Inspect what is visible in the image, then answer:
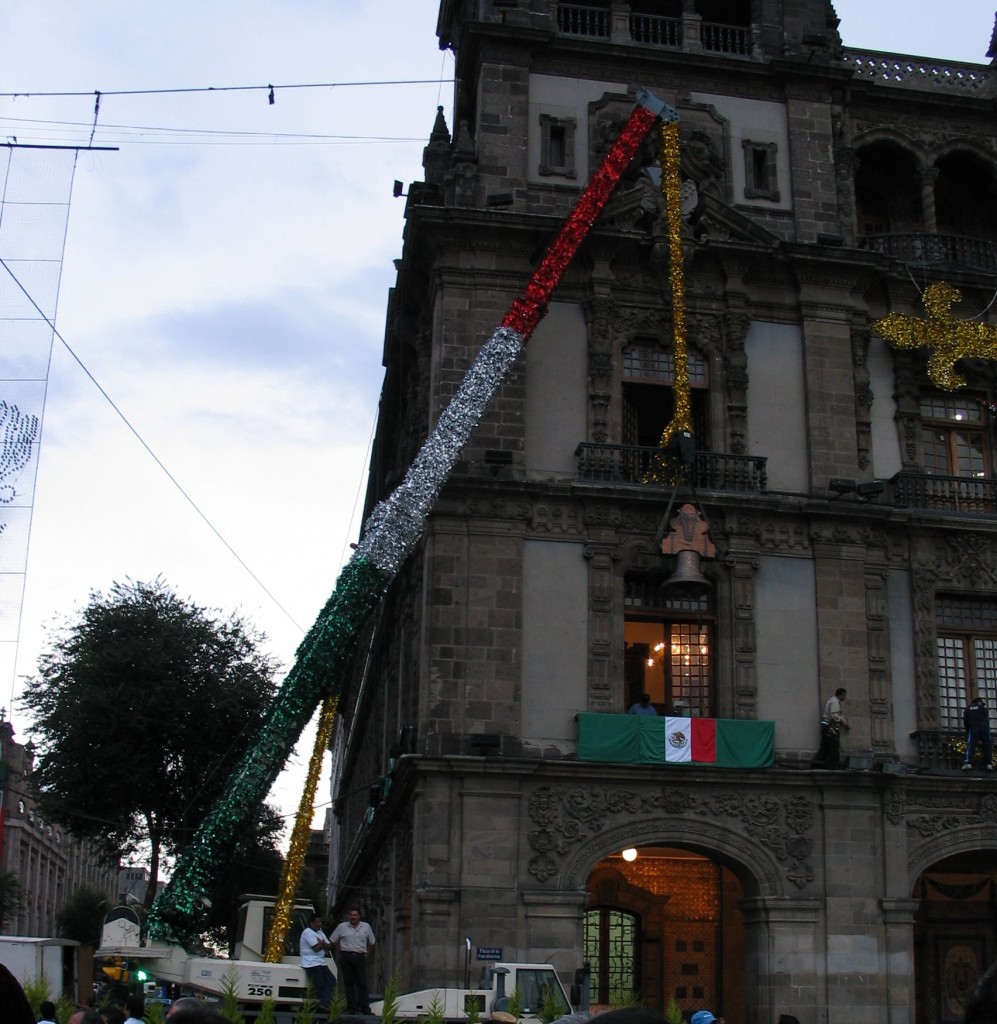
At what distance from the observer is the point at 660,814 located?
27688 millimetres

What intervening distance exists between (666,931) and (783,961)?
547 cm

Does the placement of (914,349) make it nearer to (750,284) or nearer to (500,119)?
(750,284)

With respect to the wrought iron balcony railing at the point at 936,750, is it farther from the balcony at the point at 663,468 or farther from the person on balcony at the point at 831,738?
the balcony at the point at 663,468

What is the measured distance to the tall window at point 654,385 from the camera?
31094 millimetres

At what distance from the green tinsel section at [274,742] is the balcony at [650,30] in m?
14.5

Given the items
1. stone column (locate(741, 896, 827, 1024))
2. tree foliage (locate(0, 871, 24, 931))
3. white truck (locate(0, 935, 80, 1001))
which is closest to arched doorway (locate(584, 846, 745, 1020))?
stone column (locate(741, 896, 827, 1024))

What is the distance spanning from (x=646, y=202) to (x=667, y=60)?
4016mm

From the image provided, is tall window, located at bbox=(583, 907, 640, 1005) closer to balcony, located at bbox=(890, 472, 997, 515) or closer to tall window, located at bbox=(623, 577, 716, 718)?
tall window, located at bbox=(623, 577, 716, 718)

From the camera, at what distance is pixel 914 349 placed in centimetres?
3244

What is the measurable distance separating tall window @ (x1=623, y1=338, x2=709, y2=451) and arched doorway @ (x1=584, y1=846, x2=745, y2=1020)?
933 centimetres

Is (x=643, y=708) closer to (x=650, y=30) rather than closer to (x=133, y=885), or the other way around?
(x=650, y=30)

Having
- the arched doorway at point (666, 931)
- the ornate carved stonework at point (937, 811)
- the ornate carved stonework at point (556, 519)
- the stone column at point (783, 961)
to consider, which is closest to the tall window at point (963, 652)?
the ornate carved stonework at point (937, 811)

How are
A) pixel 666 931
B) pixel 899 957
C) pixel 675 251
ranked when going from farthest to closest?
pixel 666 931, pixel 675 251, pixel 899 957

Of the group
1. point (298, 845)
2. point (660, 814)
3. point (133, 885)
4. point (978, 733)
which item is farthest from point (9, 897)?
point (978, 733)
